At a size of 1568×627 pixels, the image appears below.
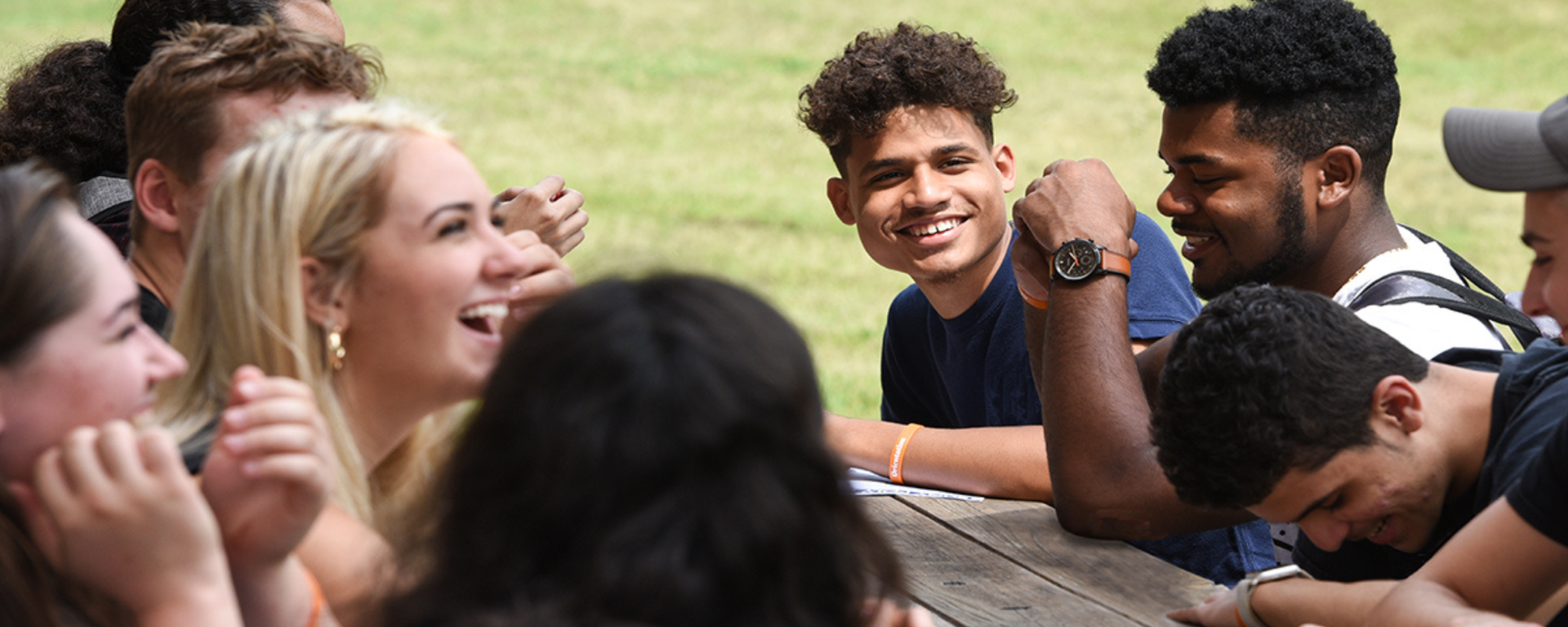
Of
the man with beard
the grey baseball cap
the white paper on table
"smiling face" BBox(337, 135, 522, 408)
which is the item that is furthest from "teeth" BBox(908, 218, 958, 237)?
"smiling face" BBox(337, 135, 522, 408)

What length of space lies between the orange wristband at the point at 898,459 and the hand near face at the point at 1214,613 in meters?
0.92

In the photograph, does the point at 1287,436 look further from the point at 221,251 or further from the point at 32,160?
the point at 32,160

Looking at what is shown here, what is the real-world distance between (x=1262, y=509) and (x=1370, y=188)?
127 centimetres

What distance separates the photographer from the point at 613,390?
1.30m

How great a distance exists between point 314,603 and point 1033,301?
→ 197cm

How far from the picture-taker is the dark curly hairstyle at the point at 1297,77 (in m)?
3.21

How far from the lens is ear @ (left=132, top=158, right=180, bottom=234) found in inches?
106

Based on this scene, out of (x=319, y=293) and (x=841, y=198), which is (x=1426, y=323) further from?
(x=319, y=293)

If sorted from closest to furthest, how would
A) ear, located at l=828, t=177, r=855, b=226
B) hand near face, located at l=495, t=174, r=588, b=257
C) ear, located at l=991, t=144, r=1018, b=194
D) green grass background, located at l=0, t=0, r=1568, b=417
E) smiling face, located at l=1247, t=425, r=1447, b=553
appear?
smiling face, located at l=1247, t=425, r=1447, b=553 < hand near face, located at l=495, t=174, r=588, b=257 < ear, located at l=991, t=144, r=1018, b=194 < ear, located at l=828, t=177, r=855, b=226 < green grass background, located at l=0, t=0, r=1568, b=417

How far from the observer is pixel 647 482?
4.23ft

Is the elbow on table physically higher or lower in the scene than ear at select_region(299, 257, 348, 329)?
lower

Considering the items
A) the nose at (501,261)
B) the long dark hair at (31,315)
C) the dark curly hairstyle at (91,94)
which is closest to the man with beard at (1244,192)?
the nose at (501,261)

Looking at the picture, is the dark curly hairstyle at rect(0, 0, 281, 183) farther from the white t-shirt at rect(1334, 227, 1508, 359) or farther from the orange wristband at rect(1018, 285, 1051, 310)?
the white t-shirt at rect(1334, 227, 1508, 359)

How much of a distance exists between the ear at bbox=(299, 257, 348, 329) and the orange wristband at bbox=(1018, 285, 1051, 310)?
1722 mm
